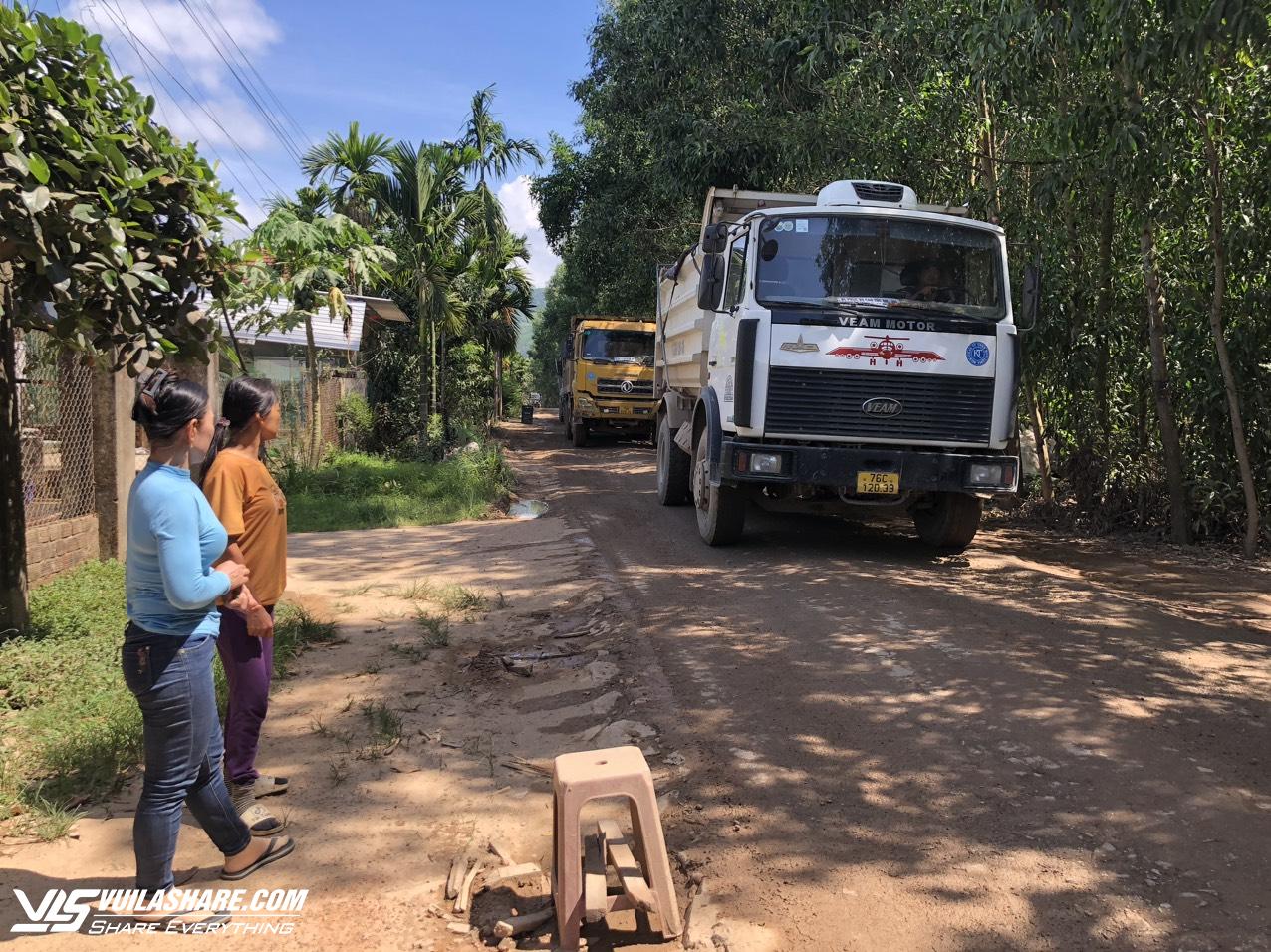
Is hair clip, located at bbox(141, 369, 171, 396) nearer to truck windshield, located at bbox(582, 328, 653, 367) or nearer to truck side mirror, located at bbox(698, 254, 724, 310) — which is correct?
truck side mirror, located at bbox(698, 254, 724, 310)

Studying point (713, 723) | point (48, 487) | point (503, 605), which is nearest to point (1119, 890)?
point (713, 723)

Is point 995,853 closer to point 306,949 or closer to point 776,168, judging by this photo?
point 306,949

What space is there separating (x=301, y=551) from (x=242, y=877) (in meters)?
5.89

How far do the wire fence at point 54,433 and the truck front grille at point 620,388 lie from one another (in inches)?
551

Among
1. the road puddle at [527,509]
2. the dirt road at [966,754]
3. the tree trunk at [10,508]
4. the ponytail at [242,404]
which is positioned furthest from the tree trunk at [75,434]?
the road puddle at [527,509]

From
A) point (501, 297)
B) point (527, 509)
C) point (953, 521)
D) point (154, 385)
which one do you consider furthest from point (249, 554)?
point (501, 297)

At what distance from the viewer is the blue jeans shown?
2.86 meters

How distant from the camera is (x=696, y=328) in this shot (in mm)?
9594

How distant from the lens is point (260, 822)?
3510mm

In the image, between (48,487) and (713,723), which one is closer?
(713,723)

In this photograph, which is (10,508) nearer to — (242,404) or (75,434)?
(75,434)

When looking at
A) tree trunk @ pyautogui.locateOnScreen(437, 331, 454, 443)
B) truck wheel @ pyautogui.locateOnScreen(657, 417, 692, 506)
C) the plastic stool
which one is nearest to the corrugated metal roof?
tree trunk @ pyautogui.locateOnScreen(437, 331, 454, 443)

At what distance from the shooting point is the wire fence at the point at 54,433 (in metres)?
6.58

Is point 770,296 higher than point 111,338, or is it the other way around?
point 770,296
